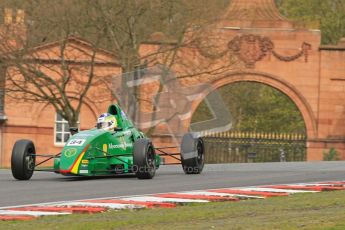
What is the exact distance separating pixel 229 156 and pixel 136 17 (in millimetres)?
13036

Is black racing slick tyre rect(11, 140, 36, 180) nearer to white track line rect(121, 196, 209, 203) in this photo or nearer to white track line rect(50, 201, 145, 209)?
white track line rect(121, 196, 209, 203)

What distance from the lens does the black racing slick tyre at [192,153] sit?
23781 mm

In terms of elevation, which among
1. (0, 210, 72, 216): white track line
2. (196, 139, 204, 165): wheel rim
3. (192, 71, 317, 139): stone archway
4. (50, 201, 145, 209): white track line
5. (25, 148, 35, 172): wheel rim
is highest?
(192, 71, 317, 139): stone archway

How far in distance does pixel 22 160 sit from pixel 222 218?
777cm

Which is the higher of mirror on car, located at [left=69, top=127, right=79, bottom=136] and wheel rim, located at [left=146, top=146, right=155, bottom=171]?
mirror on car, located at [left=69, top=127, right=79, bottom=136]

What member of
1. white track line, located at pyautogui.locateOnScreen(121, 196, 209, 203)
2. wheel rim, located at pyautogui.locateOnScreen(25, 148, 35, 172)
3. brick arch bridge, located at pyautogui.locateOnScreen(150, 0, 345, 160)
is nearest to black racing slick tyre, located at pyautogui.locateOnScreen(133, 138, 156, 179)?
wheel rim, located at pyautogui.locateOnScreen(25, 148, 35, 172)

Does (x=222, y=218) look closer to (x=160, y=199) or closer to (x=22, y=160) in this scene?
(x=160, y=199)

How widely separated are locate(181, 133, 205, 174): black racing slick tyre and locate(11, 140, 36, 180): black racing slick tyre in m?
3.29

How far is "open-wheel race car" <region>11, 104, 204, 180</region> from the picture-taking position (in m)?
21.8

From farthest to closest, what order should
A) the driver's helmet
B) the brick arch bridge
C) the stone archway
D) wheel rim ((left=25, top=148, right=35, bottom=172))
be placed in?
the stone archway, the brick arch bridge, the driver's helmet, wheel rim ((left=25, top=148, right=35, bottom=172))

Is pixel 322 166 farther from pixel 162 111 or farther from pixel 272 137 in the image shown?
pixel 272 137

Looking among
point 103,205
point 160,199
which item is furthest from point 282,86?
point 103,205

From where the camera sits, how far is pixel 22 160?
72.2 feet

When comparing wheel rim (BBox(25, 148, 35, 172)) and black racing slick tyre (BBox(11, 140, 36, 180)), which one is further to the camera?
wheel rim (BBox(25, 148, 35, 172))
